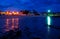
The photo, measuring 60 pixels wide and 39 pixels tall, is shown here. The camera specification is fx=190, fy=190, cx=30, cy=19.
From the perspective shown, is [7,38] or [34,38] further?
[34,38]

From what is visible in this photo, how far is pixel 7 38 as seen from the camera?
2164 cm

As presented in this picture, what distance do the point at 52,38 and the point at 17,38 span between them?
13.7 ft

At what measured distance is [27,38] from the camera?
74.6 feet

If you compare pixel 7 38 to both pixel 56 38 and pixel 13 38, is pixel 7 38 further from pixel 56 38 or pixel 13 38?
pixel 56 38

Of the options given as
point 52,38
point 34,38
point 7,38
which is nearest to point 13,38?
point 7,38

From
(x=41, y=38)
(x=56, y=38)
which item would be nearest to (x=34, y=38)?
(x=41, y=38)

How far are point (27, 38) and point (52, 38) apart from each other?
2991 millimetres

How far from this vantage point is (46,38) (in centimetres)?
2278

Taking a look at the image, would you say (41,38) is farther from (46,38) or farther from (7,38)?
(7,38)

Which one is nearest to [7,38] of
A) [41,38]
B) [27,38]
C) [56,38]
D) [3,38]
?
[3,38]

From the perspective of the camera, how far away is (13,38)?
21.8 metres

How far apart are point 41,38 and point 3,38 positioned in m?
4.61

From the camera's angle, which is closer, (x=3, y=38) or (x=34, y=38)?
(x=3, y=38)

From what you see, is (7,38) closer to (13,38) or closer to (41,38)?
(13,38)
